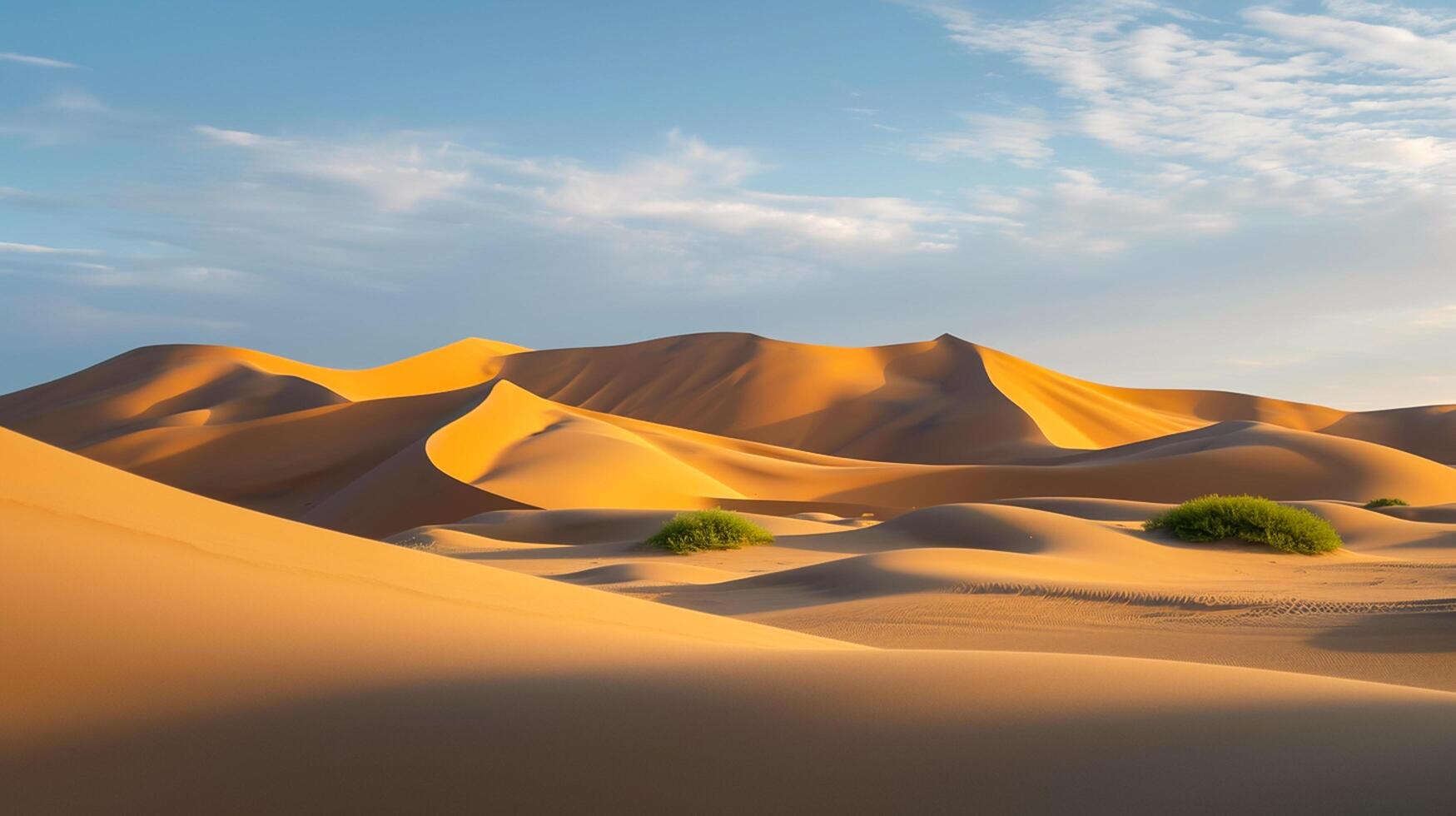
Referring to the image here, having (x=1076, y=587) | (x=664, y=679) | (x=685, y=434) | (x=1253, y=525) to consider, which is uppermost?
(x=685, y=434)

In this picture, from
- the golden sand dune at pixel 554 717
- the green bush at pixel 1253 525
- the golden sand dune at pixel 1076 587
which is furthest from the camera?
the green bush at pixel 1253 525

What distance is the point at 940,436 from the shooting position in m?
63.2

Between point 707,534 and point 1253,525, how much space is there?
8.37 m

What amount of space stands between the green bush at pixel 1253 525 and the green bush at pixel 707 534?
6661 millimetres

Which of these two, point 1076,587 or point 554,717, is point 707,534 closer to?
point 1076,587

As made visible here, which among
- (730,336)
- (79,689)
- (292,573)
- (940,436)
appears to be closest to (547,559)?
(292,573)

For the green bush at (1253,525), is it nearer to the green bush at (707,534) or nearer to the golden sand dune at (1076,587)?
the golden sand dune at (1076,587)

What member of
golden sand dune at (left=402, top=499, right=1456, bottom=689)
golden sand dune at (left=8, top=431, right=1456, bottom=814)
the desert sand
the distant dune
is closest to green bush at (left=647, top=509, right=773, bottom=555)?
golden sand dune at (left=402, top=499, right=1456, bottom=689)

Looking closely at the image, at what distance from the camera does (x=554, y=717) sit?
2.87 metres

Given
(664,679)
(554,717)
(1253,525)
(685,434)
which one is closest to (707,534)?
(1253,525)

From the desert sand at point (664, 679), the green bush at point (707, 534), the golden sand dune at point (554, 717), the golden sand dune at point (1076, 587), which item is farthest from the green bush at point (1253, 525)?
the golden sand dune at point (554, 717)

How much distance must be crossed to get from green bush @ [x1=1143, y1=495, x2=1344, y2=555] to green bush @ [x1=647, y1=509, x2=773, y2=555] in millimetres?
6661

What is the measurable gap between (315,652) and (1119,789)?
7.02 ft

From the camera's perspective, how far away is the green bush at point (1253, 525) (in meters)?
16.3
